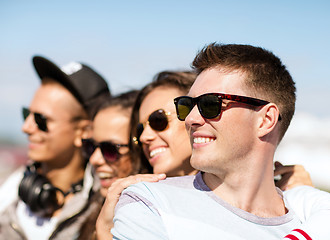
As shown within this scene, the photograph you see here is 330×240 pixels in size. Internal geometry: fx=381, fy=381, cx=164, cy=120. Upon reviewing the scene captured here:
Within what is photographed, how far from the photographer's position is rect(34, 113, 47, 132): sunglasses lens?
4.75 metres

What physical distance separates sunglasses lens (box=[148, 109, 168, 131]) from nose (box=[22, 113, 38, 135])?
87.4 inches

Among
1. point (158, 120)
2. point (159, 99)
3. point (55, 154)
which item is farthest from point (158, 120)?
point (55, 154)

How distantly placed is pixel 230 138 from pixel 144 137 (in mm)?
1156

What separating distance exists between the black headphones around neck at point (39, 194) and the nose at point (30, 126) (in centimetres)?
53

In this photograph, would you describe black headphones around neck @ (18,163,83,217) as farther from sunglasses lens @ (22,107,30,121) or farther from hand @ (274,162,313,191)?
hand @ (274,162,313,191)

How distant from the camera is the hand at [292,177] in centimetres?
282

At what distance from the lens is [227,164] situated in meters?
2.17

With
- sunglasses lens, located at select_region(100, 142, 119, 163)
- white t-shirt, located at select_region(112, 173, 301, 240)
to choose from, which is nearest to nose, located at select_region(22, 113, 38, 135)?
sunglasses lens, located at select_region(100, 142, 119, 163)

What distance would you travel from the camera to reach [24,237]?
429 cm

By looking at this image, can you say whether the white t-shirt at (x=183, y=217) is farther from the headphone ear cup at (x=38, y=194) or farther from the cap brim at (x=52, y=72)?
the cap brim at (x=52, y=72)

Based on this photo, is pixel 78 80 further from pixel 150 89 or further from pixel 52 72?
pixel 150 89

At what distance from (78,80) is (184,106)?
9.88ft

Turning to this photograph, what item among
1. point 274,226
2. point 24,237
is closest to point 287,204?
point 274,226

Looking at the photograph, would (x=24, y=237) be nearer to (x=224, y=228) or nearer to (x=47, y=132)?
(x=47, y=132)
